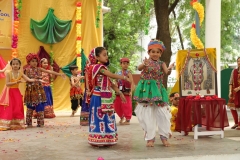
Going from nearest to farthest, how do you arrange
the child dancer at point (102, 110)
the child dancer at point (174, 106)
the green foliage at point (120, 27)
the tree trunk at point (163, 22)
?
the child dancer at point (102, 110)
the child dancer at point (174, 106)
the tree trunk at point (163, 22)
the green foliage at point (120, 27)

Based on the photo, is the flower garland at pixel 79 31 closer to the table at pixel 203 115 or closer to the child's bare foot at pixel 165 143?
the table at pixel 203 115

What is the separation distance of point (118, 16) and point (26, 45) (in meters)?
9.10

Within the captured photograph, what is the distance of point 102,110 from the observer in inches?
230

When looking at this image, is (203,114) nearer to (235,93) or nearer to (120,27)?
(235,93)

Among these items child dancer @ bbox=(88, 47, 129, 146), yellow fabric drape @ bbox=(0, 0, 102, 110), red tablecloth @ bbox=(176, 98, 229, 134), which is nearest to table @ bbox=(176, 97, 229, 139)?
red tablecloth @ bbox=(176, 98, 229, 134)

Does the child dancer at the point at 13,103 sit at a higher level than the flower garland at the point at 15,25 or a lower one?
lower

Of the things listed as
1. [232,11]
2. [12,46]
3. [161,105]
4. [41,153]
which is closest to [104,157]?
[41,153]

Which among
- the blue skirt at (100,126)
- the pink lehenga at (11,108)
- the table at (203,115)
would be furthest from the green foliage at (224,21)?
the blue skirt at (100,126)

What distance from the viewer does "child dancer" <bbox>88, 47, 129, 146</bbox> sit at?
5855 mm

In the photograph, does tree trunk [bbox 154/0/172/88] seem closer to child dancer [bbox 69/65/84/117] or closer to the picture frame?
child dancer [bbox 69/65/84/117]

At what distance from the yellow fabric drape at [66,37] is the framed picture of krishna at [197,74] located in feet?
19.7

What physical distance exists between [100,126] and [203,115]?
6.57 ft

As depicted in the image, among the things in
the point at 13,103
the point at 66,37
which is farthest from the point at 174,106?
the point at 66,37

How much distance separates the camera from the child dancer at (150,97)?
5.93 m
